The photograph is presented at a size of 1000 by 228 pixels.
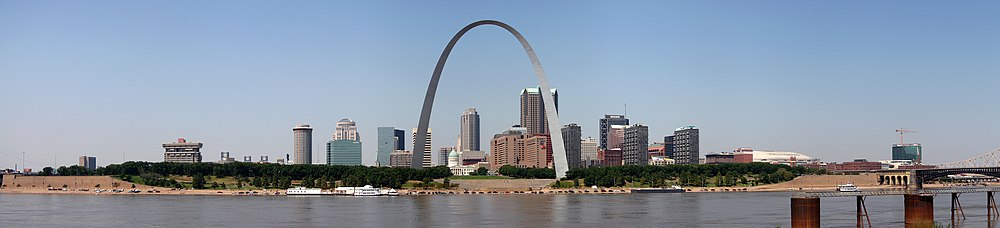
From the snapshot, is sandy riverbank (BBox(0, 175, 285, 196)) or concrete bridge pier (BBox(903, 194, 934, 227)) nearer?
concrete bridge pier (BBox(903, 194, 934, 227))

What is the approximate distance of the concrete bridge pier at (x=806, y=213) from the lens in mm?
41281

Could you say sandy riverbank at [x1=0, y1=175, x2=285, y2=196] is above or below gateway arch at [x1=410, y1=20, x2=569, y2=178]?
below

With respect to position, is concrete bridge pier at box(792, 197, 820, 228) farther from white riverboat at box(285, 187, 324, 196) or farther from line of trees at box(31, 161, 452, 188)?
line of trees at box(31, 161, 452, 188)

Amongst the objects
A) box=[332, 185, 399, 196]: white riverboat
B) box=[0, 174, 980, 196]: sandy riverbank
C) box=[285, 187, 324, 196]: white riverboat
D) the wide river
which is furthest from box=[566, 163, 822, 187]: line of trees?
the wide river

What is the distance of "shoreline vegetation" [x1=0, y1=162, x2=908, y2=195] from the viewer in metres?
110

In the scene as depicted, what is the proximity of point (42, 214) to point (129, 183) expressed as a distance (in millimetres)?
53444

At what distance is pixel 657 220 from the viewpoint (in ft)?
181

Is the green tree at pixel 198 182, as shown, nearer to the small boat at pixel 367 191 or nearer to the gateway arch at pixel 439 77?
the small boat at pixel 367 191

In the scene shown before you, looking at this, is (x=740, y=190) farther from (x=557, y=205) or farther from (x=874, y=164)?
(x=874, y=164)

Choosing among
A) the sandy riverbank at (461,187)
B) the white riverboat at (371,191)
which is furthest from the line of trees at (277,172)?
the white riverboat at (371,191)

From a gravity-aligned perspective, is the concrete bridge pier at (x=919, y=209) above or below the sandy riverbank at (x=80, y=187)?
above

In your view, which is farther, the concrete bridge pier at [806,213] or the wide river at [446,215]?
the wide river at [446,215]

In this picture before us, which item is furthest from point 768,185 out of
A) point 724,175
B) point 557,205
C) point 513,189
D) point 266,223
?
point 266,223

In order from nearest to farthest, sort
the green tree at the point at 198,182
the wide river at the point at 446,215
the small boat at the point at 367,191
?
1. the wide river at the point at 446,215
2. the small boat at the point at 367,191
3. the green tree at the point at 198,182
